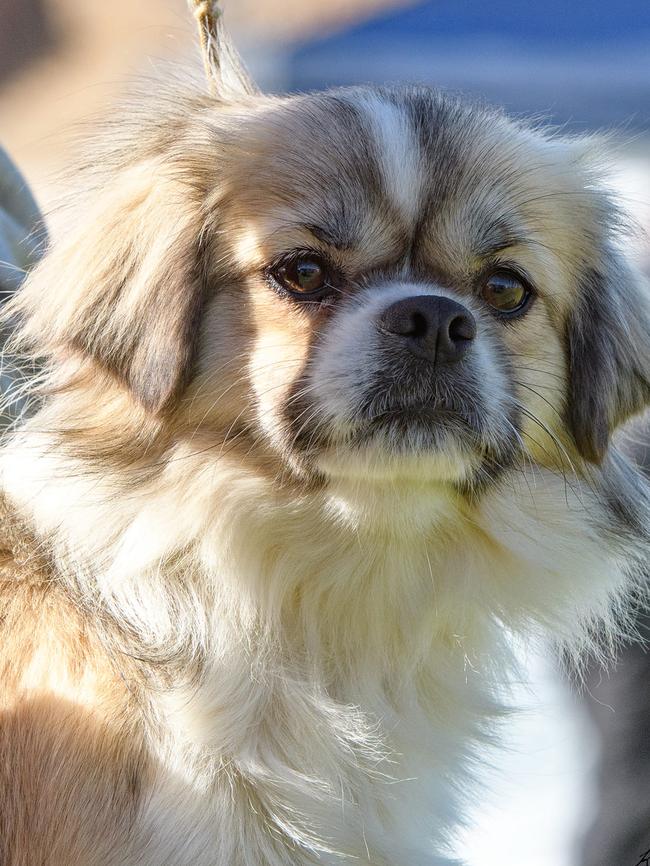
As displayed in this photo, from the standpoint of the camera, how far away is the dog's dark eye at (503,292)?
178 cm

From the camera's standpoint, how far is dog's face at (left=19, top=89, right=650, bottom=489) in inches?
62.2

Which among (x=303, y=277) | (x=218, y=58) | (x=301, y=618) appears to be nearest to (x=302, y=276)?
(x=303, y=277)

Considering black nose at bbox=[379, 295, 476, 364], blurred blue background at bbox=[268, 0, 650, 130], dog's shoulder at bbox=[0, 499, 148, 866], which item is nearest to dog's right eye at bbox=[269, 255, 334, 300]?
black nose at bbox=[379, 295, 476, 364]

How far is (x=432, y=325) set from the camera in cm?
153

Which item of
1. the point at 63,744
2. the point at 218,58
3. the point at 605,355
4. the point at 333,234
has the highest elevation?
the point at 218,58

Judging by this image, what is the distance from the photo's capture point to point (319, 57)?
4129mm

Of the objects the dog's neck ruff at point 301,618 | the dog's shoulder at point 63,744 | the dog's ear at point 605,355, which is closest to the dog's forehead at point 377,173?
the dog's ear at point 605,355

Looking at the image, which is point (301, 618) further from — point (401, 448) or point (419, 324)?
point (419, 324)

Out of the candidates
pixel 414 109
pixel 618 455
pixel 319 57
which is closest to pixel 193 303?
pixel 414 109

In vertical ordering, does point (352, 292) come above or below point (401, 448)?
above

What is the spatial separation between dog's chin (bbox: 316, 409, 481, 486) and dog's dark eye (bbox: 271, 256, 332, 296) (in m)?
0.28

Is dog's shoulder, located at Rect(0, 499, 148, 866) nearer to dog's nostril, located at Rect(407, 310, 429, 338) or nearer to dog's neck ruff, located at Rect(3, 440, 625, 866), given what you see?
dog's neck ruff, located at Rect(3, 440, 625, 866)

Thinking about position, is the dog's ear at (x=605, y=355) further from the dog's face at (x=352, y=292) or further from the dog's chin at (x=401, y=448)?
the dog's chin at (x=401, y=448)

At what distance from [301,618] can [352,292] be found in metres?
0.59
